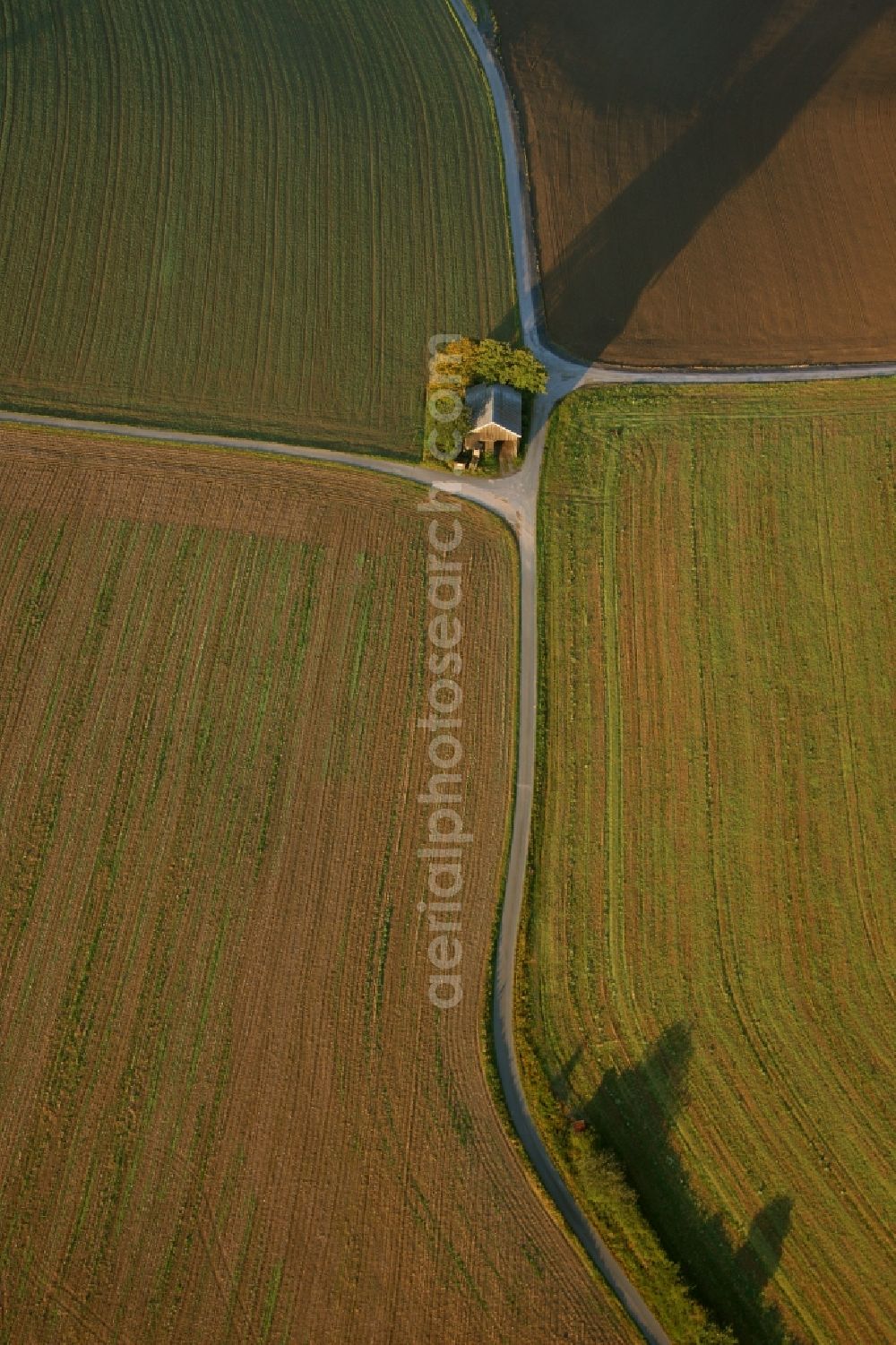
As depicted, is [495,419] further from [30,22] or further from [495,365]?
[30,22]

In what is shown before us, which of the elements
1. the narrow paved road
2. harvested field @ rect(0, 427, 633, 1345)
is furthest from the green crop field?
harvested field @ rect(0, 427, 633, 1345)

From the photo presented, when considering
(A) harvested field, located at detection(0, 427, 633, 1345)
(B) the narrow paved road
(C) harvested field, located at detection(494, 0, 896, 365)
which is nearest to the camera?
(A) harvested field, located at detection(0, 427, 633, 1345)

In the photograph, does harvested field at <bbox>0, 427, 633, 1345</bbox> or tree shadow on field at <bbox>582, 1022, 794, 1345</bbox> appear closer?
harvested field at <bbox>0, 427, 633, 1345</bbox>

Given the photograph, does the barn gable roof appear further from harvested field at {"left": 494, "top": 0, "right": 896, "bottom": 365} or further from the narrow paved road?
harvested field at {"left": 494, "top": 0, "right": 896, "bottom": 365}

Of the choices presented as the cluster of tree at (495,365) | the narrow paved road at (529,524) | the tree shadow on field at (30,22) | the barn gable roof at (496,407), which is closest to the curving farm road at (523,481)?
the narrow paved road at (529,524)

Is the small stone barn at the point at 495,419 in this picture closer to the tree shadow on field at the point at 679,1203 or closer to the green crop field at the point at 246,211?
the green crop field at the point at 246,211

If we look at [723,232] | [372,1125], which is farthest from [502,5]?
[372,1125]

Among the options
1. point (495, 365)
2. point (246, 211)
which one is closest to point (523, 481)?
point (495, 365)
